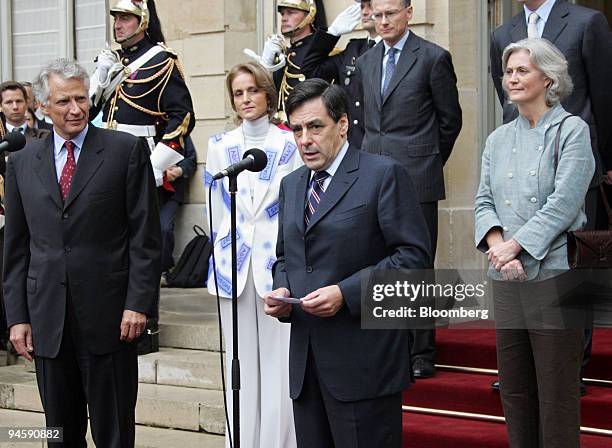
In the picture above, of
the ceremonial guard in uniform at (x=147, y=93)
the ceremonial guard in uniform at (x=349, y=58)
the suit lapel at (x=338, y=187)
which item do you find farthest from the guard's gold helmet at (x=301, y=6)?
the suit lapel at (x=338, y=187)

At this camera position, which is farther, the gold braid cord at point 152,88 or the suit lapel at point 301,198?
the gold braid cord at point 152,88

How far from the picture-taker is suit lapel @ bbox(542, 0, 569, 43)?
20.2ft

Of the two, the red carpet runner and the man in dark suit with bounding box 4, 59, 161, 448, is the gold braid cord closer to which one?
the red carpet runner

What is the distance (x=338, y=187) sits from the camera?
473 centimetres

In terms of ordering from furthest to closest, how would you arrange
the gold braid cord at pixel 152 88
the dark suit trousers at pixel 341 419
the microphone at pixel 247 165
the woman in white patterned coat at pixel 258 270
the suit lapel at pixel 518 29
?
the gold braid cord at pixel 152 88, the suit lapel at pixel 518 29, the woman in white patterned coat at pixel 258 270, the microphone at pixel 247 165, the dark suit trousers at pixel 341 419

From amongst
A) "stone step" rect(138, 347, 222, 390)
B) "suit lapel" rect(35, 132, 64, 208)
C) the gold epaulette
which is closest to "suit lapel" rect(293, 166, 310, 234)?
"suit lapel" rect(35, 132, 64, 208)

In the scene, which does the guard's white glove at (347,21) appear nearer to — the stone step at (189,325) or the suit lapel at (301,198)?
the stone step at (189,325)

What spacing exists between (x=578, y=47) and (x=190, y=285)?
535 cm

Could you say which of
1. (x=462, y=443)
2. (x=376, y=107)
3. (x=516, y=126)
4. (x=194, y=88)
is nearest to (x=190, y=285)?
(x=194, y=88)

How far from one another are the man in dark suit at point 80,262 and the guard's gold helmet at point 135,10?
2654mm

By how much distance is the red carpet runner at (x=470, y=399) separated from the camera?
616 cm

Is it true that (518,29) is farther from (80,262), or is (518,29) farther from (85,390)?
(85,390)

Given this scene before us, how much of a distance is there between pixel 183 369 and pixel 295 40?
87.2 inches

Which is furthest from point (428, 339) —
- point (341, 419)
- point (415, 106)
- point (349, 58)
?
point (341, 419)
